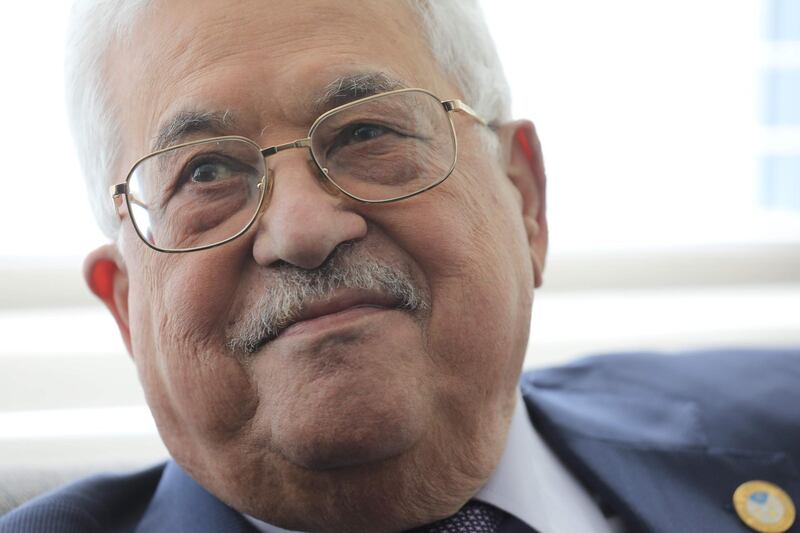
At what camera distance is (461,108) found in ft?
4.17

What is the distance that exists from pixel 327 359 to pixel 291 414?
8cm

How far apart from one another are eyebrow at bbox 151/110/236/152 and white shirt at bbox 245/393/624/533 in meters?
0.57

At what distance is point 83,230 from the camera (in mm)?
2455

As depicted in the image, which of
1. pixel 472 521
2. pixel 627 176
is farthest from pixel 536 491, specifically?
pixel 627 176

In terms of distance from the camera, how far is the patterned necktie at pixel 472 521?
1229 millimetres

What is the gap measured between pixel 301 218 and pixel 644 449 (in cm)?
80

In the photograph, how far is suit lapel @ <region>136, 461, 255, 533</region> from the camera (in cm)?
Answer: 127

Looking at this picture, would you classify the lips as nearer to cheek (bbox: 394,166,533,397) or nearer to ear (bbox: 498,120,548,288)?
cheek (bbox: 394,166,533,397)

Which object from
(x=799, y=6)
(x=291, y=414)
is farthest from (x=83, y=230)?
(x=799, y=6)

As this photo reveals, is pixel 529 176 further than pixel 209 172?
Yes

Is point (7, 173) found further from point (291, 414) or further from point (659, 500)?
point (659, 500)

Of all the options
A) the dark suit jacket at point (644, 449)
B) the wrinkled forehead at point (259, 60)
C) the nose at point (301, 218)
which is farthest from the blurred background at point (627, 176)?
the nose at point (301, 218)

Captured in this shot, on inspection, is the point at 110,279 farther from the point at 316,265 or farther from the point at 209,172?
the point at 316,265

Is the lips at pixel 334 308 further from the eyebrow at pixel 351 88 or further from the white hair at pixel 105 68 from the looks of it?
the white hair at pixel 105 68
